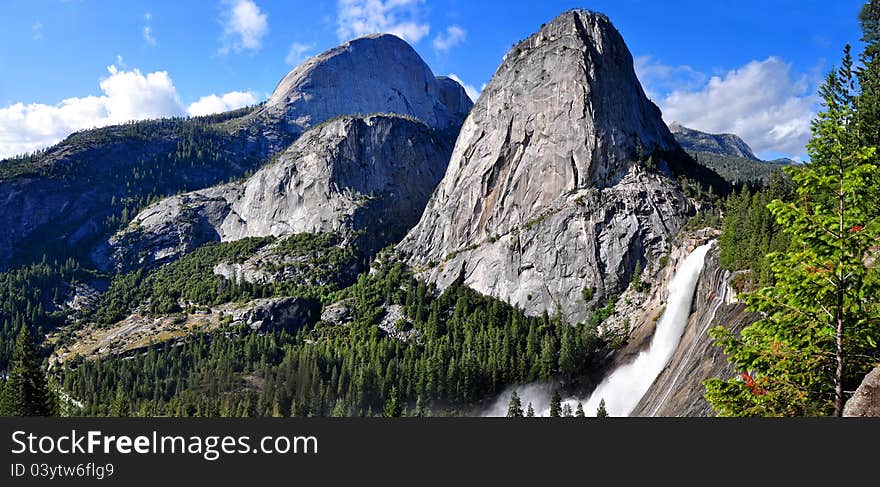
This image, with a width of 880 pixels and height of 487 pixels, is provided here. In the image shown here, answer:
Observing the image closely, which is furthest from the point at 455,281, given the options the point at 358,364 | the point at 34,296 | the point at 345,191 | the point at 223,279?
the point at 34,296

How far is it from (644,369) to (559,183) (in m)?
58.2

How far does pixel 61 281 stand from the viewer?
604ft

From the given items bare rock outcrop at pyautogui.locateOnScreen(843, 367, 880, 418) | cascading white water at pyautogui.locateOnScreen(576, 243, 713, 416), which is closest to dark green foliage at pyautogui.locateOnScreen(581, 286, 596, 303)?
cascading white water at pyautogui.locateOnScreen(576, 243, 713, 416)

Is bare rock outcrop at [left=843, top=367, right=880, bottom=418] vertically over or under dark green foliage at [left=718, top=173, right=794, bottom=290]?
under

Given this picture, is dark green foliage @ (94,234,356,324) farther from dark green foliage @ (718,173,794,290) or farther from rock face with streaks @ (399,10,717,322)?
dark green foliage @ (718,173,794,290)

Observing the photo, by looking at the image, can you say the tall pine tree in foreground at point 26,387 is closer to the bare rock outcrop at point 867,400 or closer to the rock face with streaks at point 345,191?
the bare rock outcrop at point 867,400

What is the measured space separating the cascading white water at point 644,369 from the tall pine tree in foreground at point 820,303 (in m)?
63.2

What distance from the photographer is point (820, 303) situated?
39.2ft

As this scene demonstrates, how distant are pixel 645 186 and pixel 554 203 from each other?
2101 cm

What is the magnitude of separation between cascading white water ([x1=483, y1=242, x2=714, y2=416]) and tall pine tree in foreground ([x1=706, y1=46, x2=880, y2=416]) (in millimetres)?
63193

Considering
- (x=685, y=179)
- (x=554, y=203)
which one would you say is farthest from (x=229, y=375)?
(x=685, y=179)

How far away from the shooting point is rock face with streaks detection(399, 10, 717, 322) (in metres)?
112

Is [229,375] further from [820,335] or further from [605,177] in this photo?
[820,335]

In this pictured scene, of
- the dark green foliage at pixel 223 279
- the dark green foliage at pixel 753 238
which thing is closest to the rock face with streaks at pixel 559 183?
the dark green foliage at pixel 223 279
